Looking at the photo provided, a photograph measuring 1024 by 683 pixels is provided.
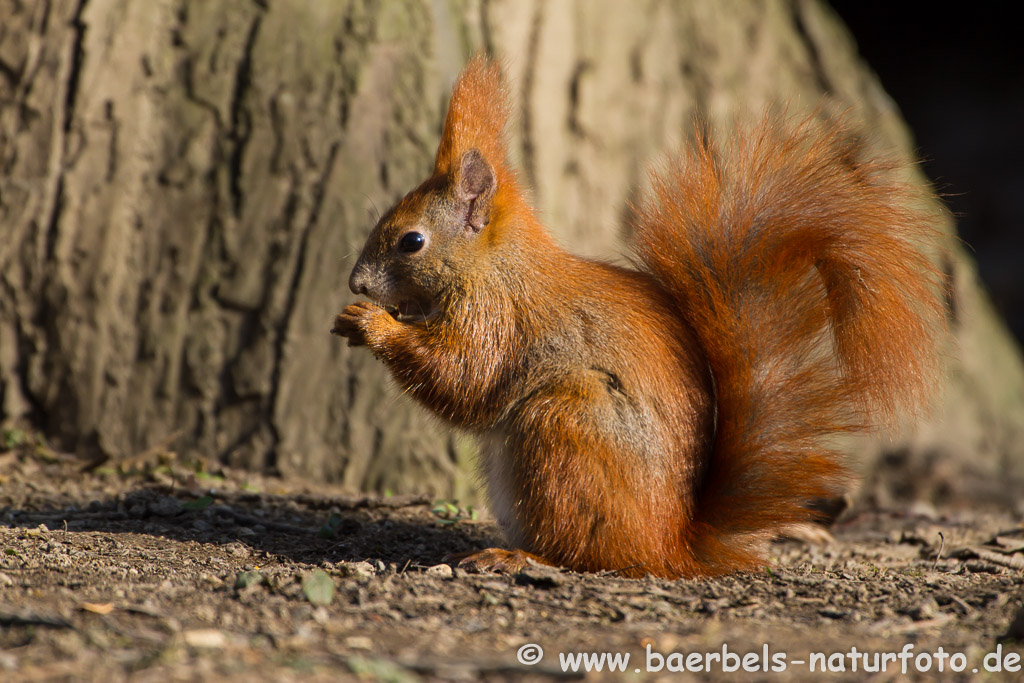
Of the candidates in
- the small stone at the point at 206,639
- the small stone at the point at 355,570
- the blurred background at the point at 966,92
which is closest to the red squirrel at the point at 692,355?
the small stone at the point at 355,570

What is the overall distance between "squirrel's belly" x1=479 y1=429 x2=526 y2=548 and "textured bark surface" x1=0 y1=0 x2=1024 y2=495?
90cm

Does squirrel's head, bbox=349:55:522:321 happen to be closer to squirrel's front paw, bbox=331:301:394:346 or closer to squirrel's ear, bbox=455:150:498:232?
squirrel's ear, bbox=455:150:498:232

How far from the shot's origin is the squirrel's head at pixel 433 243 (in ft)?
9.12

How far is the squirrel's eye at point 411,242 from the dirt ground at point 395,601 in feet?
2.96

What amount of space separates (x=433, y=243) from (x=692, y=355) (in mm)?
846

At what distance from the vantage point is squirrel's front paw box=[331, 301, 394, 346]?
2645 mm

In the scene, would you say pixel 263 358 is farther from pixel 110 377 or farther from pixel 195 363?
pixel 110 377

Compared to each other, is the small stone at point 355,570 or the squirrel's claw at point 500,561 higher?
the squirrel's claw at point 500,561

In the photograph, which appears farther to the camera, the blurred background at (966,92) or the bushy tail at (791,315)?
the blurred background at (966,92)

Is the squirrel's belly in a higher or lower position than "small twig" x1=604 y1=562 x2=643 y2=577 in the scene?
higher

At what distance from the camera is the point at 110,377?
3.60 m

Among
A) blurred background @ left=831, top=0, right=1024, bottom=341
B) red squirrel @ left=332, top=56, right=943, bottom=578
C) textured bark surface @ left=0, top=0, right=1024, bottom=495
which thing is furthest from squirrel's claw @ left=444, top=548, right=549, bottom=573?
blurred background @ left=831, top=0, right=1024, bottom=341

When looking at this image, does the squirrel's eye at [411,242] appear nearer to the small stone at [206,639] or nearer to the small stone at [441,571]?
the small stone at [441,571]

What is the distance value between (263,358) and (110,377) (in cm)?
60
